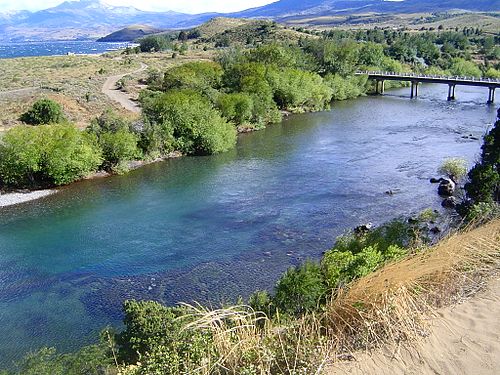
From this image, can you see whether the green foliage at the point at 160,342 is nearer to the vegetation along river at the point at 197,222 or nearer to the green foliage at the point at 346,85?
the vegetation along river at the point at 197,222

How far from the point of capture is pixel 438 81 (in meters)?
87.3

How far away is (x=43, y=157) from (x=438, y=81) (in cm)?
6918

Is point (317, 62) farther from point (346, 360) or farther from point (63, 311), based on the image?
point (346, 360)

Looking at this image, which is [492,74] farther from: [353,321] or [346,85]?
[353,321]

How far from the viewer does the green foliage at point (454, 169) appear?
4056cm

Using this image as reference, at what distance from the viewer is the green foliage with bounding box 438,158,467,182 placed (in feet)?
133

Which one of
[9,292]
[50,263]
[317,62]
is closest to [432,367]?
[9,292]

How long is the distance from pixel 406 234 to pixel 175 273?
484 inches

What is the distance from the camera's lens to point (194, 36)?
183500 mm

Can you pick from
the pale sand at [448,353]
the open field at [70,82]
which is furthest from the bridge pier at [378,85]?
the pale sand at [448,353]

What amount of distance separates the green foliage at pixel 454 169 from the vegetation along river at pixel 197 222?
4.93ft

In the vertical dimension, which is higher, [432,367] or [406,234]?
[432,367]

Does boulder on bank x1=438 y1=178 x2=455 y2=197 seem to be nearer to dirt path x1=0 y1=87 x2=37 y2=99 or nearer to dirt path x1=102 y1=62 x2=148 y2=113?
dirt path x1=102 y1=62 x2=148 y2=113

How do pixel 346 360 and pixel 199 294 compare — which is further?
pixel 199 294
